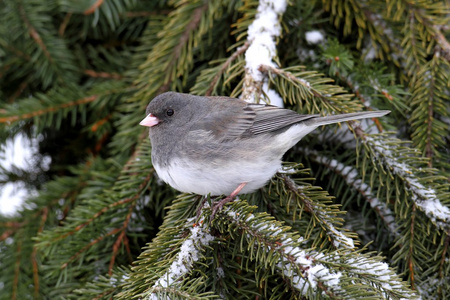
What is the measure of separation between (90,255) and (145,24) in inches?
53.3

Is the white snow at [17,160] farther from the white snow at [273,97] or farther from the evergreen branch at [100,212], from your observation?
the white snow at [273,97]

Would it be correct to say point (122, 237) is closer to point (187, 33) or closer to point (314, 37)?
point (187, 33)

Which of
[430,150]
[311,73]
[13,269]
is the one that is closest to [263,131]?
[311,73]

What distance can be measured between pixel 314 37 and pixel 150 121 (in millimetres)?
839

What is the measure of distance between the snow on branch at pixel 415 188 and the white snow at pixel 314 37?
58cm

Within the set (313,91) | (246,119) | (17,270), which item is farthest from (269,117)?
(17,270)

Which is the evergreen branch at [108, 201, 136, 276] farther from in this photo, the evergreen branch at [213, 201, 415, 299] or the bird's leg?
the evergreen branch at [213, 201, 415, 299]

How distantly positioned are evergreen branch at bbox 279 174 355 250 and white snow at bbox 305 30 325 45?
0.73 metres

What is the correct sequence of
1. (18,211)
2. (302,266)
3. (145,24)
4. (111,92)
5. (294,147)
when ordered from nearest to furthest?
(302,266) → (294,147) → (18,211) → (111,92) → (145,24)

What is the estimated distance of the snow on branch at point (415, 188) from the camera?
5.16 ft

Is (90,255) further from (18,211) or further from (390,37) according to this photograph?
(390,37)

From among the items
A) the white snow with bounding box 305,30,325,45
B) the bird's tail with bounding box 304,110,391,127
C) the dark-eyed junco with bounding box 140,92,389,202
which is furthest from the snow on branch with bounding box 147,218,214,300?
the white snow with bounding box 305,30,325,45

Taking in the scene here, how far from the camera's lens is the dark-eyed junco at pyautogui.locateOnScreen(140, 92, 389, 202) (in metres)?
1.76

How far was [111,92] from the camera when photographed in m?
2.37
